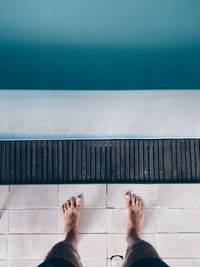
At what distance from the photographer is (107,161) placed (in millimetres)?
3062

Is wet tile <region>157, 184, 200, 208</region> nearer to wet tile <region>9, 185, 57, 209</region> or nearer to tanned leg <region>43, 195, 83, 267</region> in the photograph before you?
tanned leg <region>43, 195, 83, 267</region>

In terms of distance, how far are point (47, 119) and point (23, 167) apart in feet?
1.57

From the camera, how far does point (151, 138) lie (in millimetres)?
3035

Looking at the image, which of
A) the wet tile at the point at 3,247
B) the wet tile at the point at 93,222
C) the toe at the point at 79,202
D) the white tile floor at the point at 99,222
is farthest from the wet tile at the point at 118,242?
the wet tile at the point at 3,247

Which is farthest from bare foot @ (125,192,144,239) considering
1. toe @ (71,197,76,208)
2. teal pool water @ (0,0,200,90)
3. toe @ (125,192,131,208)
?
teal pool water @ (0,0,200,90)

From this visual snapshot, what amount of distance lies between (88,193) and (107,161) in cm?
32

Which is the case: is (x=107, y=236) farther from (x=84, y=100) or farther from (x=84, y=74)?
(x=84, y=74)

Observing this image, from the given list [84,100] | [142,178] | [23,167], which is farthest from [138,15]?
[23,167]

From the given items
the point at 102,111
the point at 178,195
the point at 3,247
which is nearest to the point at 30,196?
the point at 3,247

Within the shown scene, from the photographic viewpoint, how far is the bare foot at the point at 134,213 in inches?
117

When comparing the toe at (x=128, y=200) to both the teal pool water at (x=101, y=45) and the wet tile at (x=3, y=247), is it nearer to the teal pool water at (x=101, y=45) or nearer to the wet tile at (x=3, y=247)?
the teal pool water at (x=101, y=45)

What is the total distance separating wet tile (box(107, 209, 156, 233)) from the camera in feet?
10.0

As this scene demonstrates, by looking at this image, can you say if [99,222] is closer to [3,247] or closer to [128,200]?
[128,200]

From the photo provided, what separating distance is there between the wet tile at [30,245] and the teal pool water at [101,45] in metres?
1.33
